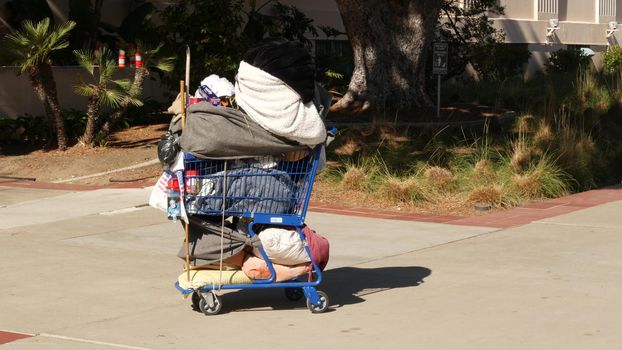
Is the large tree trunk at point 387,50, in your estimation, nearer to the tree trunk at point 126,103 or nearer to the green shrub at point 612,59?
the tree trunk at point 126,103

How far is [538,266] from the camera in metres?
9.12

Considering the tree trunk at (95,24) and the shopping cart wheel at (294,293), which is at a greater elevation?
the tree trunk at (95,24)

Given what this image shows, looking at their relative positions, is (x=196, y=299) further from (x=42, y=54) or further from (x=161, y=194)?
(x=42, y=54)

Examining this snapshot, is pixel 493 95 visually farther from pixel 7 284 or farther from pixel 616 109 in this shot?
pixel 7 284

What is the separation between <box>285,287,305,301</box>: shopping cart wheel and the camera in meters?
7.94

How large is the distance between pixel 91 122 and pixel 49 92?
0.83m

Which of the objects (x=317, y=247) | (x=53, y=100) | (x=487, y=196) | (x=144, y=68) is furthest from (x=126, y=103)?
(x=317, y=247)

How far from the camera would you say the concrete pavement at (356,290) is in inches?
269

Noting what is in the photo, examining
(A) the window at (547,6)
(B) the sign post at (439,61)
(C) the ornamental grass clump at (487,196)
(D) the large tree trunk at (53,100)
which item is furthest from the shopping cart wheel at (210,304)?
(A) the window at (547,6)

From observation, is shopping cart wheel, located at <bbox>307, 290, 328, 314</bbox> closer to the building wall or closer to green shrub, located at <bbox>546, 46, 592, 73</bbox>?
the building wall

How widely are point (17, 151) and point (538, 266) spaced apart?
11427mm

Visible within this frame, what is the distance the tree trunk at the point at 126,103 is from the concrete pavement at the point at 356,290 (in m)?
5.33

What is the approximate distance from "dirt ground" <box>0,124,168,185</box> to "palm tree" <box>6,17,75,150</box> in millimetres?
555

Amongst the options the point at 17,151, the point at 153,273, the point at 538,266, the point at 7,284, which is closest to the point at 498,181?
the point at 538,266
